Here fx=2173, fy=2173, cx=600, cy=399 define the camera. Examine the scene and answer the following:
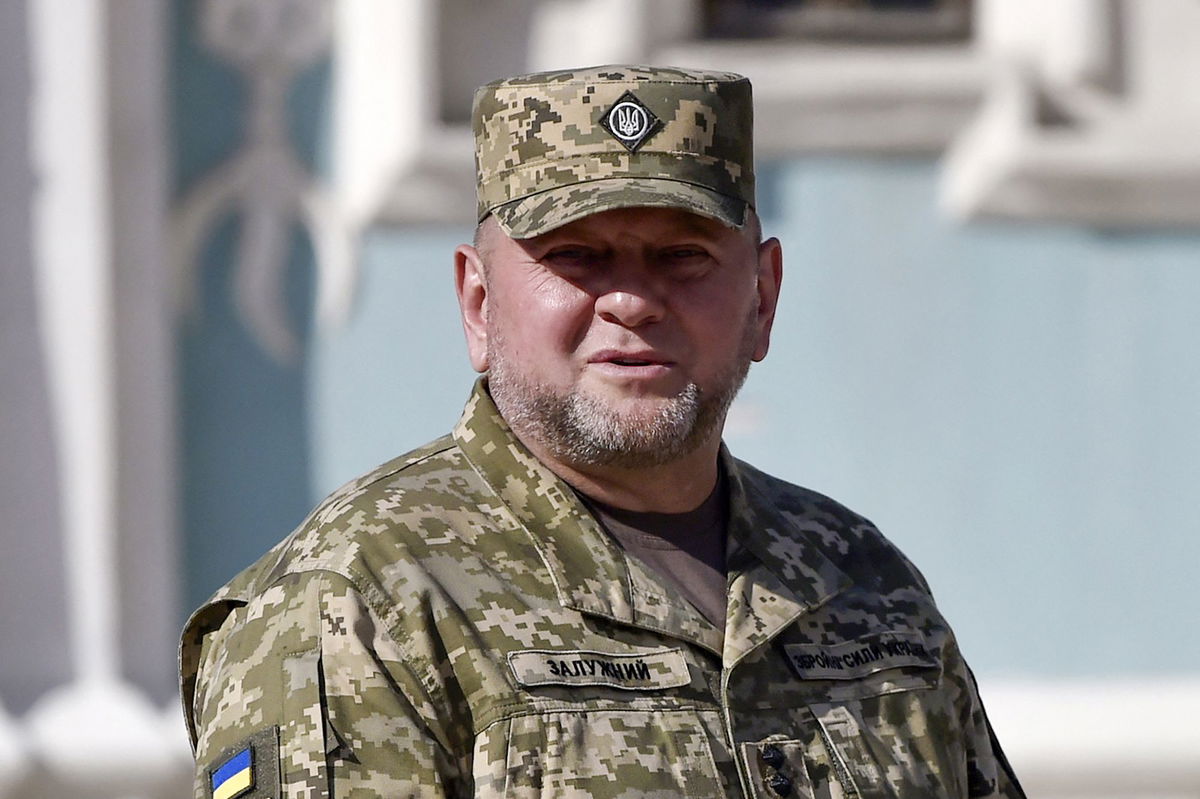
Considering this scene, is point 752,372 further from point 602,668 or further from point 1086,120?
point 602,668

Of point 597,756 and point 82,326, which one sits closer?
point 597,756

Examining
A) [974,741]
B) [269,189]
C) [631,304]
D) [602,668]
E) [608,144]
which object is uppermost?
[269,189]

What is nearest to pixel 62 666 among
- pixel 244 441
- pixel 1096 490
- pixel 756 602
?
pixel 244 441

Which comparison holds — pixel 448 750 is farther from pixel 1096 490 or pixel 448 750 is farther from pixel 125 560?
pixel 1096 490

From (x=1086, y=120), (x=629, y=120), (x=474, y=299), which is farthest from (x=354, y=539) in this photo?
(x=1086, y=120)

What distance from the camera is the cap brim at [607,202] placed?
2.09 meters

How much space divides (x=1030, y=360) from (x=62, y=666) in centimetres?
217

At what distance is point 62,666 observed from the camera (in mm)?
4445

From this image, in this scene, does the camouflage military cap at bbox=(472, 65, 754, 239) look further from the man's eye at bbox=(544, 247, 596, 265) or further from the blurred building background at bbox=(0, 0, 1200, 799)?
the blurred building background at bbox=(0, 0, 1200, 799)

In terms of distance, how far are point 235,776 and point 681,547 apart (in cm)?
54

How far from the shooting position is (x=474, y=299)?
2287 millimetres

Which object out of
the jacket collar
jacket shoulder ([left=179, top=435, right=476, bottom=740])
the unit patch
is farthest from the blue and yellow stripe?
the jacket collar

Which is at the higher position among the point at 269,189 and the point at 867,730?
the point at 269,189

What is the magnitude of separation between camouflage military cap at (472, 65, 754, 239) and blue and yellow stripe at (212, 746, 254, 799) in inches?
22.6
